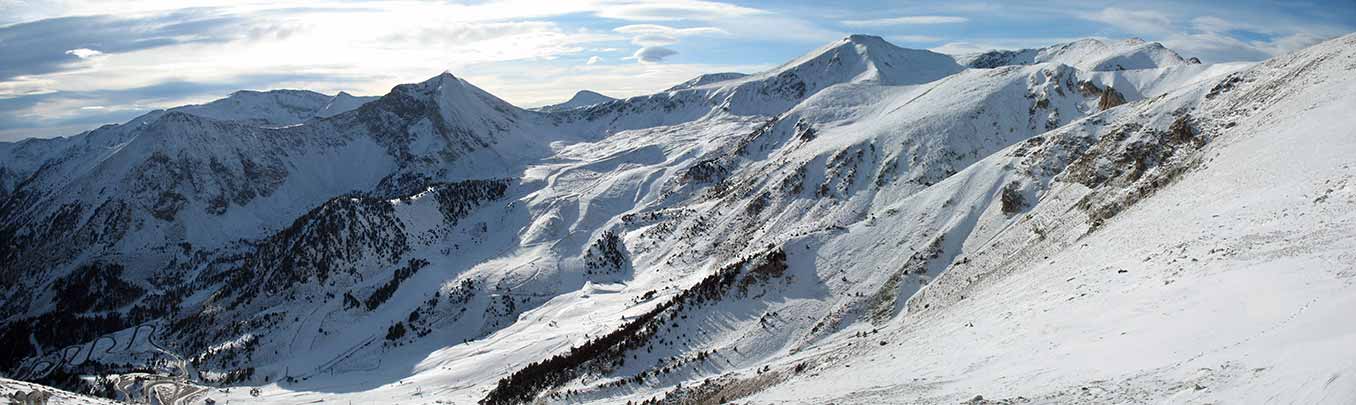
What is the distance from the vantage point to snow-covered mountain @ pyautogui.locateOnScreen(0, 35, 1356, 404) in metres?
27.9

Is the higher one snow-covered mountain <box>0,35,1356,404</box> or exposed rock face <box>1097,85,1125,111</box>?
exposed rock face <box>1097,85,1125,111</box>

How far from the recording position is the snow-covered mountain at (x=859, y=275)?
27891mm

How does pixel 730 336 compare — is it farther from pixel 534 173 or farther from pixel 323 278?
pixel 534 173

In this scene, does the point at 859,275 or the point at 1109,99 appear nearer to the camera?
the point at 859,275

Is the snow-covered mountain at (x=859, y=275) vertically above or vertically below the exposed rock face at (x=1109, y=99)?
below

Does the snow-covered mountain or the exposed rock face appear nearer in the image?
the snow-covered mountain

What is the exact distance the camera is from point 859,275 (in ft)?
206

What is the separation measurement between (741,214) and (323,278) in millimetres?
79209

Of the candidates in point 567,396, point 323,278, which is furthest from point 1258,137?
point 323,278

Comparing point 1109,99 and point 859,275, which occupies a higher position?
point 1109,99

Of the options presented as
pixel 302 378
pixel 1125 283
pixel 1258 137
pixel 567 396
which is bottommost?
pixel 302 378

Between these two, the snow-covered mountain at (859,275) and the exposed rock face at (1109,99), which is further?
the exposed rock face at (1109,99)

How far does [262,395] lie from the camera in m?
80.4

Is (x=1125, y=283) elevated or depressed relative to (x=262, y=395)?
elevated
